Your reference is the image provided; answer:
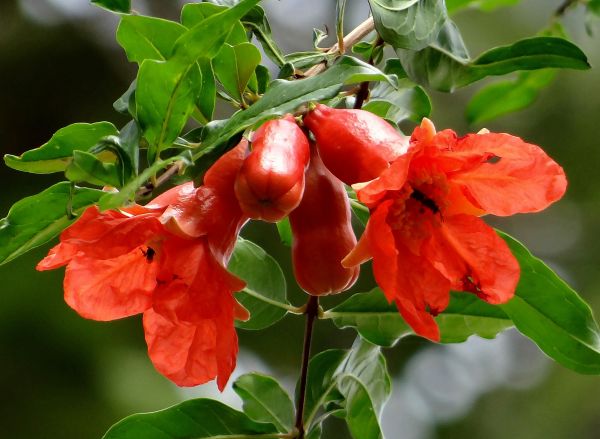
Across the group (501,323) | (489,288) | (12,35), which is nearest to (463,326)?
(501,323)

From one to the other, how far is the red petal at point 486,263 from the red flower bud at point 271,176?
0.16 meters

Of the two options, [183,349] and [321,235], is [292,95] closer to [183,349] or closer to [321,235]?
[321,235]

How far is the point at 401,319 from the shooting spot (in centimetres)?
115

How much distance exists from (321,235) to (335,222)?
0.02m

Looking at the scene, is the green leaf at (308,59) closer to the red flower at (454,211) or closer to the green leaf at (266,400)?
the red flower at (454,211)

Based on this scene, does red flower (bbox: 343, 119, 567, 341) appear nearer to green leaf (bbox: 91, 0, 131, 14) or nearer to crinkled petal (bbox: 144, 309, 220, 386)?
crinkled petal (bbox: 144, 309, 220, 386)

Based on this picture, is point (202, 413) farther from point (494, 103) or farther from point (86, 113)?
point (86, 113)

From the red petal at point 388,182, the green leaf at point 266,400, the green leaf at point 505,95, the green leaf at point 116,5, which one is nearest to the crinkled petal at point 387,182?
the red petal at point 388,182

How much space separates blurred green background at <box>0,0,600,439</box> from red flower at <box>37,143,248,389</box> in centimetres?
181

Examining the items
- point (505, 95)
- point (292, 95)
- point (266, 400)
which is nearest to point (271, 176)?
point (292, 95)

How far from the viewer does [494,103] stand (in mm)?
1854

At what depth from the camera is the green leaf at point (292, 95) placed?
806mm

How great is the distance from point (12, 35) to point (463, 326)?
100 inches

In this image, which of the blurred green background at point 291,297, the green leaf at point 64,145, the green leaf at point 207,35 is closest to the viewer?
the green leaf at point 207,35
